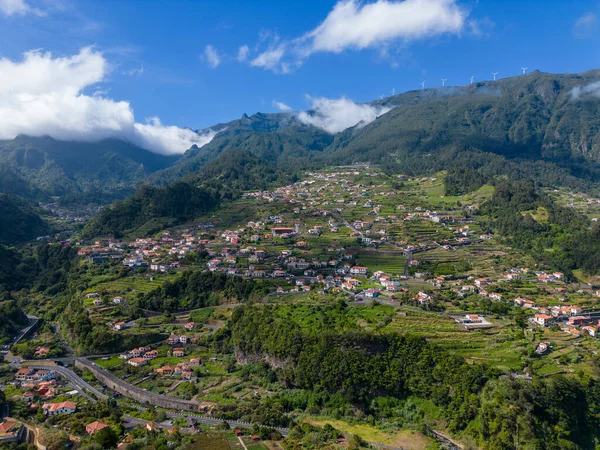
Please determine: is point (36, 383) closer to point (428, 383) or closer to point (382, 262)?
point (428, 383)

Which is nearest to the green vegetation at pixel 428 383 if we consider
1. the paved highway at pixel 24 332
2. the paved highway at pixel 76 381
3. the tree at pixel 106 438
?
the paved highway at pixel 76 381

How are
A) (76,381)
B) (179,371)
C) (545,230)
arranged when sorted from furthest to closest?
1. (545,230)
2. (179,371)
3. (76,381)

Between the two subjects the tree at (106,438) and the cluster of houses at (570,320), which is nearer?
the tree at (106,438)

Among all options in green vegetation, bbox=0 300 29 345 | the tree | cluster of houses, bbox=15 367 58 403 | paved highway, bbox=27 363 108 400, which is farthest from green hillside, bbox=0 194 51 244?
the tree

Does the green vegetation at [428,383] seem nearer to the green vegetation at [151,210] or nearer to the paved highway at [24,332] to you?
the paved highway at [24,332]

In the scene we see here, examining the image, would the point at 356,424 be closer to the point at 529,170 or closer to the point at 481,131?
the point at 529,170

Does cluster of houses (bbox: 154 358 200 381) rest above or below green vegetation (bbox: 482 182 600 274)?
below

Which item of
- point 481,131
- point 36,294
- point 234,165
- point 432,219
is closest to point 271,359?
point 36,294

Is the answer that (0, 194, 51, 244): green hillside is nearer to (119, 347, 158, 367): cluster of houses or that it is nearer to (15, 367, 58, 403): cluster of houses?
(15, 367, 58, 403): cluster of houses

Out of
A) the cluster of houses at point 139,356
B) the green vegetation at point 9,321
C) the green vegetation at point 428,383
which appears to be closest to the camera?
the green vegetation at point 428,383

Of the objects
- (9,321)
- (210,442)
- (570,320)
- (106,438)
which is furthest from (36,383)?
(570,320)

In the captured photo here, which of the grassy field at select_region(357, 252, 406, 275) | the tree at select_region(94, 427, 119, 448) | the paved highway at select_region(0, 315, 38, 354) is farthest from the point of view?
the grassy field at select_region(357, 252, 406, 275)
